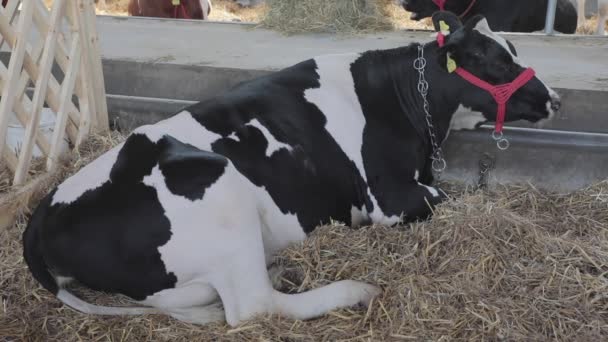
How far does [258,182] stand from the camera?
3377 mm

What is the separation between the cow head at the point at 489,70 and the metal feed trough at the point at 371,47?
1.27ft

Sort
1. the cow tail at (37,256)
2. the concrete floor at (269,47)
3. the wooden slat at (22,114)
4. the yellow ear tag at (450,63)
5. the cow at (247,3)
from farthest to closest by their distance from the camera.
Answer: the cow at (247,3) → the concrete floor at (269,47) → the wooden slat at (22,114) → the yellow ear tag at (450,63) → the cow tail at (37,256)

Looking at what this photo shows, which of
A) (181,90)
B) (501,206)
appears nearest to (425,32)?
(181,90)

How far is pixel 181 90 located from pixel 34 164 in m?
1.25

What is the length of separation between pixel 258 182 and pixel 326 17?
12.4 ft

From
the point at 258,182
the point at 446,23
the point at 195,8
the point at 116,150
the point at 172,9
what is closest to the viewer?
the point at 116,150

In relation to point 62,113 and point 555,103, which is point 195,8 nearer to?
point 62,113

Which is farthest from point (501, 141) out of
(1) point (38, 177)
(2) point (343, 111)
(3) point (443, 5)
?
(3) point (443, 5)

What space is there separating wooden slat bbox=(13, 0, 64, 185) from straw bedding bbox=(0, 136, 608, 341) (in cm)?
42

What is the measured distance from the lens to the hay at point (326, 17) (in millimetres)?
6750

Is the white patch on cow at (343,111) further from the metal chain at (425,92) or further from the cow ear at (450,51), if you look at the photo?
the cow ear at (450,51)

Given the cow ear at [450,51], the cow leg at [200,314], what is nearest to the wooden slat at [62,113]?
the cow leg at [200,314]

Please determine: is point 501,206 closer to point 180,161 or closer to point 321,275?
point 321,275

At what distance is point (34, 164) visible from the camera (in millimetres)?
4301
